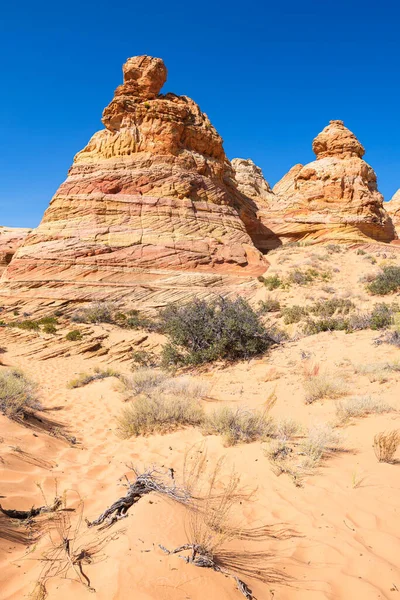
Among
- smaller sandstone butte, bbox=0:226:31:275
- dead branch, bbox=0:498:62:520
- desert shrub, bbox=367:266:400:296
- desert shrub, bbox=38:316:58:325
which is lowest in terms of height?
dead branch, bbox=0:498:62:520

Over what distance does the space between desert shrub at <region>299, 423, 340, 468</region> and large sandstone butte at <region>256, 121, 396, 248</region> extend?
2603 cm

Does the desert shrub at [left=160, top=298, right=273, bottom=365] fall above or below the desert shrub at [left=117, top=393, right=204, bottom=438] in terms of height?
above

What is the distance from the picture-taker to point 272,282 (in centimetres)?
2014

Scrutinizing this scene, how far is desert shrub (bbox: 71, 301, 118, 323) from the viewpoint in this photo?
17.2m

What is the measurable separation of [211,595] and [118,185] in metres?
23.6

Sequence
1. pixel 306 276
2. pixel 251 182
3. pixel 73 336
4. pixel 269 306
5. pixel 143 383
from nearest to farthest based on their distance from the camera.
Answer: pixel 143 383 < pixel 73 336 < pixel 269 306 < pixel 306 276 < pixel 251 182

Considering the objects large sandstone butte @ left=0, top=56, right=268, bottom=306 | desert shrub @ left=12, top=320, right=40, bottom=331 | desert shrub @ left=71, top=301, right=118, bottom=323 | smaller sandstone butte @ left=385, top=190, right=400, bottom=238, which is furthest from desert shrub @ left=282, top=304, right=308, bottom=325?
smaller sandstone butte @ left=385, top=190, right=400, bottom=238

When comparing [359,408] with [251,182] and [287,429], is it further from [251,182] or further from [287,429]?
[251,182]

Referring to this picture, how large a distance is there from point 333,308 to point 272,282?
5.57 metres

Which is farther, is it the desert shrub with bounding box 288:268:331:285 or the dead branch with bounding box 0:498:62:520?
the desert shrub with bounding box 288:268:331:285

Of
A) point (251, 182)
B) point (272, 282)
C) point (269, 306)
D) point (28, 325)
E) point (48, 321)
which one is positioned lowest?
point (28, 325)

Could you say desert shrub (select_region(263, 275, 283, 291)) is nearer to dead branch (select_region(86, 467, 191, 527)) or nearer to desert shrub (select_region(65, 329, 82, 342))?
desert shrub (select_region(65, 329, 82, 342))

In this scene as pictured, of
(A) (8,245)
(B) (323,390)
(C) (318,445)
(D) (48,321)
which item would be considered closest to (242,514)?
(C) (318,445)

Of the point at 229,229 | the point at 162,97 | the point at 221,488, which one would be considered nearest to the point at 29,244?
the point at 229,229
